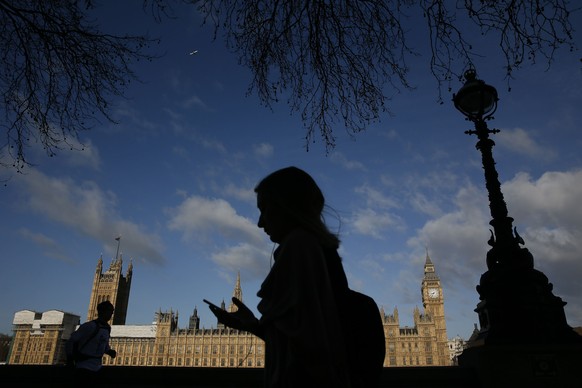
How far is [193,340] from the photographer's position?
77812mm

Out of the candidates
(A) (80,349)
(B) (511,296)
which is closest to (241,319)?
(B) (511,296)

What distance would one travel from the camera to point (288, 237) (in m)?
1.46

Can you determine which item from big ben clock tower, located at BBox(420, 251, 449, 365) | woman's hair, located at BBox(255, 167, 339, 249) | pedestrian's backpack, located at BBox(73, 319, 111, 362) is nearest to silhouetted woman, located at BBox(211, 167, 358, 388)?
woman's hair, located at BBox(255, 167, 339, 249)

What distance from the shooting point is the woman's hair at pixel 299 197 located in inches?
59.8

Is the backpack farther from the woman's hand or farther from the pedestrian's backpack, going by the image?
the pedestrian's backpack

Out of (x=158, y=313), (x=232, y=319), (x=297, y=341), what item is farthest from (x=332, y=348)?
(x=158, y=313)

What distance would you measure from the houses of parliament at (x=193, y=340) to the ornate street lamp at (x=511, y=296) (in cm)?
6927

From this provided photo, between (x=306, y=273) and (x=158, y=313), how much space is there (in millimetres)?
87748

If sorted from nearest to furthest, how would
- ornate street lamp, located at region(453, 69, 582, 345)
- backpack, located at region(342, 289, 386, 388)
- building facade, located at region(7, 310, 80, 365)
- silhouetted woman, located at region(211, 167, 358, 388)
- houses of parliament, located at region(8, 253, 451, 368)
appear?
silhouetted woman, located at region(211, 167, 358, 388) < backpack, located at region(342, 289, 386, 388) < ornate street lamp, located at region(453, 69, 582, 345) < houses of parliament, located at region(8, 253, 451, 368) < building facade, located at region(7, 310, 80, 365)

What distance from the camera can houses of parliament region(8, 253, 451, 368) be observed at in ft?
232

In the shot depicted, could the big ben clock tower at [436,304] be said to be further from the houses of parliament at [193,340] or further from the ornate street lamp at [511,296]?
the ornate street lamp at [511,296]

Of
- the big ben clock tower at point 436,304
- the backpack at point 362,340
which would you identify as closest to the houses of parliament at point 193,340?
the big ben clock tower at point 436,304

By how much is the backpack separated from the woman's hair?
238 millimetres

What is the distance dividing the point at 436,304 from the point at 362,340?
8409 centimetres
